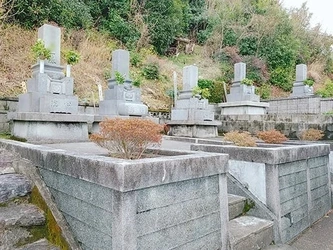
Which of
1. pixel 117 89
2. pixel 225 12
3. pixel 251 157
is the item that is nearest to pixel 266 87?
pixel 225 12

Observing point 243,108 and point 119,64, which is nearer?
point 119,64

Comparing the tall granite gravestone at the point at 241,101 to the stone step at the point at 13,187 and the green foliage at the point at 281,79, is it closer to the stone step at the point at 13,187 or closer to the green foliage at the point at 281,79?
the green foliage at the point at 281,79

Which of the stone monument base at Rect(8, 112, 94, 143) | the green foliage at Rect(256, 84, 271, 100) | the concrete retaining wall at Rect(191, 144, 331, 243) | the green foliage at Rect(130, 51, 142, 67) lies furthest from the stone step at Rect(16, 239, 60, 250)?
the green foliage at Rect(256, 84, 271, 100)

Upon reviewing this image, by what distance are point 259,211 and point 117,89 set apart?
6063mm

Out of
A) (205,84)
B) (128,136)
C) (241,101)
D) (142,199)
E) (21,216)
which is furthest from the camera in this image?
(205,84)

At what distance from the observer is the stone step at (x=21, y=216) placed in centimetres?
261

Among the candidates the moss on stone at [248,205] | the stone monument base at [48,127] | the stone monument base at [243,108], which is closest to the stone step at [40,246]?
the moss on stone at [248,205]

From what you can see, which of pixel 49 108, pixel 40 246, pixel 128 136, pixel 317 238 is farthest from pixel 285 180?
pixel 49 108

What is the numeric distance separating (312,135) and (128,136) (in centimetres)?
521

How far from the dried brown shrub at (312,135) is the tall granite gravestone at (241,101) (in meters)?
4.79

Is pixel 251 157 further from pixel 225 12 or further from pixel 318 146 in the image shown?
pixel 225 12

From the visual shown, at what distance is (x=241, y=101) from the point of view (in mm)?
11508

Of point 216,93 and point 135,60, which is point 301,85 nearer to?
point 216,93

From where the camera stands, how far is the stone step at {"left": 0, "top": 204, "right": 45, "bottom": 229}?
8.57 ft
